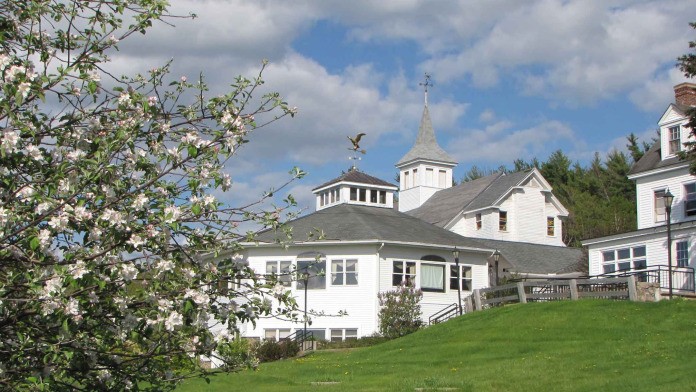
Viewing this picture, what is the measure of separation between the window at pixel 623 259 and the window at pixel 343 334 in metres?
11.7

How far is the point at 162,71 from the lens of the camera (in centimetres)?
661

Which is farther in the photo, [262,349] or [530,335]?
[262,349]

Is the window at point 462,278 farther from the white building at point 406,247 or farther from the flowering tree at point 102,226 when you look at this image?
the flowering tree at point 102,226

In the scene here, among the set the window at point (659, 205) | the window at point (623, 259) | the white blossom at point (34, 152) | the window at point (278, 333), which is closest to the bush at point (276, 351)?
the window at point (278, 333)

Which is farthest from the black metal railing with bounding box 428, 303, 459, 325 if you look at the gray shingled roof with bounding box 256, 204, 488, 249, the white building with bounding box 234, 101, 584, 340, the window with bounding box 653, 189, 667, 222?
the window with bounding box 653, 189, 667, 222

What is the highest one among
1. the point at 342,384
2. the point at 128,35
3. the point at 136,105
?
the point at 128,35

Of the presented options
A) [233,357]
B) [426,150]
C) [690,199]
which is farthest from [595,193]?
[233,357]

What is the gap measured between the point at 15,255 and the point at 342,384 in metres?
14.0

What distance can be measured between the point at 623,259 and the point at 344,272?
1244 cm

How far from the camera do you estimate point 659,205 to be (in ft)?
133

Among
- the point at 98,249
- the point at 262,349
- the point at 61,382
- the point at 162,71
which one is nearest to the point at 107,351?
the point at 61,382

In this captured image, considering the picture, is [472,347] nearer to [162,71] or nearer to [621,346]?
[621,346]

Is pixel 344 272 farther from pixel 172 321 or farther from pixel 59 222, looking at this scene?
pixel 59 222

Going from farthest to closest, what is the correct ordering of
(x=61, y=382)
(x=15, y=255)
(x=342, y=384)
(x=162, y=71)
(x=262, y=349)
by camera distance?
(x=262, y=349) → (x=342, y=384) → (x=162, y=71) → (x=61, y=382) → (x=15, y=255)
